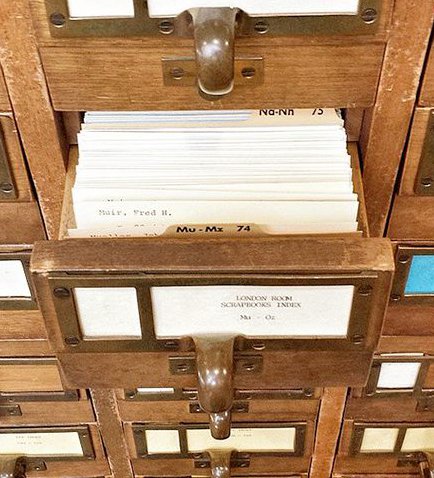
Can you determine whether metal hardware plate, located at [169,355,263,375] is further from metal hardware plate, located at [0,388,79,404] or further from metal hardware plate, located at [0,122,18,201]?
metal hardware plate, located at [0,388,79,404]

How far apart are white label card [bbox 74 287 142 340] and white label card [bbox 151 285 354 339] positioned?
19 millimetres

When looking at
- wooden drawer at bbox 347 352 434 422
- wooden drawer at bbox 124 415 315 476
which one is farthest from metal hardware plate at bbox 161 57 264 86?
wooden drawer at bbox 124 415 315 476

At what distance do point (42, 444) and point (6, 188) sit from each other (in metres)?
0.49

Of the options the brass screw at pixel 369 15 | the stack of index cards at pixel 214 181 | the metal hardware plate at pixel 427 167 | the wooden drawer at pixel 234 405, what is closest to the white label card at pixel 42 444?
the wooden drawer at pixel 234 405

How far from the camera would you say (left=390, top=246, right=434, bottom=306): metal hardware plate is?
74 cm

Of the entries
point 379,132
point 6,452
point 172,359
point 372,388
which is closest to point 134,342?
point 172,359

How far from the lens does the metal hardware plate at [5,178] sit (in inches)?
25.6

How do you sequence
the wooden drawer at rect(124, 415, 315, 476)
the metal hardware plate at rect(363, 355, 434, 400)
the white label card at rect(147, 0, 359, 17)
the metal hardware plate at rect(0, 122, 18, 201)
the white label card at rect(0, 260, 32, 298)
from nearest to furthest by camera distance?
the white label card at rect(147, 0, 359, 17)
the metal hardware plate at rect(0, 122, 18, 201)
the white label card at rect(0, 260, 32, 298)
the metal hardware plate at rect(363, 355, 434, 400)
the wooden drawer at rect(124, 415, 315, 476)

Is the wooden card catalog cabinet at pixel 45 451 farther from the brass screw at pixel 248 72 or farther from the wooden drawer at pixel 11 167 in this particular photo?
the brass screw at pixel 248 72

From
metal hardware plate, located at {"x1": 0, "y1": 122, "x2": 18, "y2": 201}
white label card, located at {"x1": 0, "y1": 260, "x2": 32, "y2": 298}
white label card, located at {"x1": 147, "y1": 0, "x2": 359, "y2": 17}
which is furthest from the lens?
white label card, located at {"x1": 0, "y1": 260, "x2": 32, "y2": 298}

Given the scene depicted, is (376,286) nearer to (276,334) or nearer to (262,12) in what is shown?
(276,334)

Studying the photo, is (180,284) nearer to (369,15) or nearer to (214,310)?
(214,310)

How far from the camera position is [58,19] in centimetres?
55

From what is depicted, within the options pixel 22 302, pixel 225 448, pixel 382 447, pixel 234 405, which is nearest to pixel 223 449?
pixel 225 448
